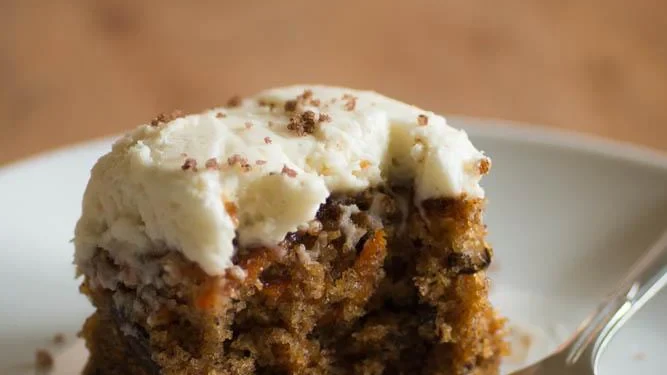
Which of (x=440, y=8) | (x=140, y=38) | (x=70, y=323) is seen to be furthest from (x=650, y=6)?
(x=70, y=323)

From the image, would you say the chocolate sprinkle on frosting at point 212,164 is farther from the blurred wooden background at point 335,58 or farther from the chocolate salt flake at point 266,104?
the blurred wooden background at point 335,58

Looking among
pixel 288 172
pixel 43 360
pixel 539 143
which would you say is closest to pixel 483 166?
pixel 288 172

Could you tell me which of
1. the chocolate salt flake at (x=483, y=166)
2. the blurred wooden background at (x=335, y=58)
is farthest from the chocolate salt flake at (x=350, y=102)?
the blurred wooden background at (x=335, y=58)

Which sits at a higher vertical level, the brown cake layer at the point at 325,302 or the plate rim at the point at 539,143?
the plate rim at the point at 539,143

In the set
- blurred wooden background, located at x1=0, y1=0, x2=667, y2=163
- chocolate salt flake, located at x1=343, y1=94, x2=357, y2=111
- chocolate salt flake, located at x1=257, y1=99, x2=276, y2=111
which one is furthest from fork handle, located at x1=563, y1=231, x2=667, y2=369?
blurred wooden background, located at x1=0, y1=0, x2=667, y2=163

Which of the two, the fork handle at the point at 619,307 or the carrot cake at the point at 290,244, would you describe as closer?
the carrot cake at the point at 290,244

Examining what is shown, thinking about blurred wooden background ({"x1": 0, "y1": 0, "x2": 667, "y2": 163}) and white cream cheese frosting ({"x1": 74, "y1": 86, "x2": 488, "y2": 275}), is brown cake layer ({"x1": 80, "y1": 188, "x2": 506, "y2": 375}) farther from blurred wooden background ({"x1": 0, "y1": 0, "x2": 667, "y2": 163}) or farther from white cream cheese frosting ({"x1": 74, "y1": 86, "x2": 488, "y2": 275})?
blurred wooden background ({"x1": 0, "y1": 0, "x2": 667, "y2": 163})

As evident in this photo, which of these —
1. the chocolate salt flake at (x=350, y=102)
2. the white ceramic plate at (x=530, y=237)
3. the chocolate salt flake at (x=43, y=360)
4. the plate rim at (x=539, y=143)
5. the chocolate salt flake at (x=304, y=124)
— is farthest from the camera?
the plate rim at (x=539, y=143)

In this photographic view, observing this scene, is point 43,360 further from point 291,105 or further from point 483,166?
point 483,166
